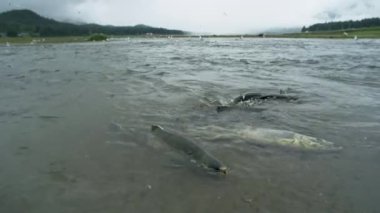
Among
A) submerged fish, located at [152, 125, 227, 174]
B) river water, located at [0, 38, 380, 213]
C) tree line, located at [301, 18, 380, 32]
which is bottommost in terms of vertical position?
river water, located at [0, 38, 380, 213]

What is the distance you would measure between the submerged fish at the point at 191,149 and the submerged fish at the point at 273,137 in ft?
4.01

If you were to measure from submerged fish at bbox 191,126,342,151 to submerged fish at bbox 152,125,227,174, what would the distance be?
48.1 inches

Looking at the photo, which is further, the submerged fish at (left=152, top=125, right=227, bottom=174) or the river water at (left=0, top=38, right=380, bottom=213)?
the submerged fish at (left=152, top=125, right=227, bottom=174)

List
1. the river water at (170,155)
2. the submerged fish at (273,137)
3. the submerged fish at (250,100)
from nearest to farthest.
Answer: the river water at (170,155), the submerged fish at (273,137), the submerged fish at (250,100)

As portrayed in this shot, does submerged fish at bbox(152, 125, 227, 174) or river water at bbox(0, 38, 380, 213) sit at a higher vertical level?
submerged fish at bbox(152, 125, 227, 174)

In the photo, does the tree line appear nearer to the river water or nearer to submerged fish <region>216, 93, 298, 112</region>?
submerged fish <region>216, 93, 298, 112</region>

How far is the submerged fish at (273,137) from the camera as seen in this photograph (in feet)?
31.6

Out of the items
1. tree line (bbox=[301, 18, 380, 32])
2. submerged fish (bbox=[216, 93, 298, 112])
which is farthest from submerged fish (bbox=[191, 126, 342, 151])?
tree line (bbox=[301, 18, 380, 32])

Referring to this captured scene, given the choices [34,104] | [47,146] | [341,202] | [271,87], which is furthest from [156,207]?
[271,87]

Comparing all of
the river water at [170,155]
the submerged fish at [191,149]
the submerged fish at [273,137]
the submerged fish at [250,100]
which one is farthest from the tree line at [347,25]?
the submerged fish at [191,149]

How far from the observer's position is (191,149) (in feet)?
29.2

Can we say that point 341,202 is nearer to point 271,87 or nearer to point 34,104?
point 34,104

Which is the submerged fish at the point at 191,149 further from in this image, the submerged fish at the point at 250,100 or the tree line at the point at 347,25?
the tree line at the point at 347,25

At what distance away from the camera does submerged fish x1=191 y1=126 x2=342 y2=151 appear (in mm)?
9617
